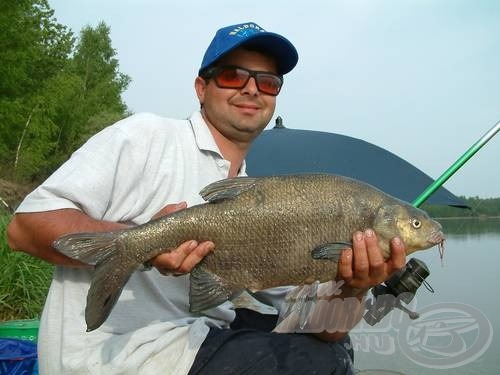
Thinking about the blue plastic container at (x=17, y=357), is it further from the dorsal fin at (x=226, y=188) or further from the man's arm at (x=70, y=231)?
the dorsal fin at (x=226, y=188)

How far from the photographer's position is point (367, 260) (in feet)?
8.87

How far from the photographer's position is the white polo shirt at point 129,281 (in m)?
2.58

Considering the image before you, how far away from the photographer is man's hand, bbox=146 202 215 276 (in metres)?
2.54

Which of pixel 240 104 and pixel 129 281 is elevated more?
pixel 240 104

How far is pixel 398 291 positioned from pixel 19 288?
17.5 feet

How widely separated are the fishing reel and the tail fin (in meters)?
1.67

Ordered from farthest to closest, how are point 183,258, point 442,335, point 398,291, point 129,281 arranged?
1. point 442,335
2. point 398,291
3. point 129,281
4. point 183,258

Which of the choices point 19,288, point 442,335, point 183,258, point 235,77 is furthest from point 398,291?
point 19,288

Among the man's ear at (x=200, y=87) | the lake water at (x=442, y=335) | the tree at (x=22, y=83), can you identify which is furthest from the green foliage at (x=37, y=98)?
the man's ear at (x=200, y=87)

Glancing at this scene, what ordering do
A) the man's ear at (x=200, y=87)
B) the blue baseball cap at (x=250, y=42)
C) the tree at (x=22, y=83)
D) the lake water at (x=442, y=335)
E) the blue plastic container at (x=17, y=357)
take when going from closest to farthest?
the blue baseball cap at (x=250, y=42) < the man's ear at (x=200, y=87) < the blue plastic container at (x=17, y=357) < the lake water at (x=442, y=335) < the tree at (x=22, y=83)

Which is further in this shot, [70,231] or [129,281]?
[129,281]

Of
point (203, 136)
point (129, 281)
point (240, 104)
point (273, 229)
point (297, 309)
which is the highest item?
point (240, 104)

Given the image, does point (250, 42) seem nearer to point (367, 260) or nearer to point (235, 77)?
point (235, 77)

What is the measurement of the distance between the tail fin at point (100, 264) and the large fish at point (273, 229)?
74 millimetres
